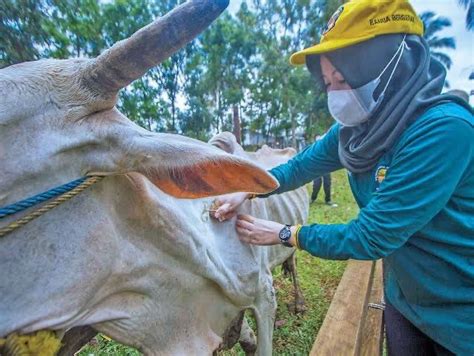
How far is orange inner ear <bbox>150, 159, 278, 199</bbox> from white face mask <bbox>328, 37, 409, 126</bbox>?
0.52m

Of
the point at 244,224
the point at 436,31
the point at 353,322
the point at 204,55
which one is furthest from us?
the point at 436,31

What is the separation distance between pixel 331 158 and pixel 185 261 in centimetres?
105

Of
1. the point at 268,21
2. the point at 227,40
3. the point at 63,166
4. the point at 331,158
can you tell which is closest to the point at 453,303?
the point at 331,158

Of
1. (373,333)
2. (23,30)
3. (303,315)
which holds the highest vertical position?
(23,30)

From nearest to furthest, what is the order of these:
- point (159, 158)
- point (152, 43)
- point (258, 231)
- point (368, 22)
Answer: point (152, 43)
point (159, 158)
point (368, 22)
point (258, 231)

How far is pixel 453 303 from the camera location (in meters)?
1.56

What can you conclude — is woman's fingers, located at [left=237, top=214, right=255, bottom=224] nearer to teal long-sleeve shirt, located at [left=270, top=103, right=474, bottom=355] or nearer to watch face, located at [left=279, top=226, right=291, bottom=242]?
watch face, located at [left=279, top=226, right=291, bottom=242]

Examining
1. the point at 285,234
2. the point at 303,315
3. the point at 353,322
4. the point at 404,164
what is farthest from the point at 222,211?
the point at 303,315

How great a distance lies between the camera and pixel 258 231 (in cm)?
179

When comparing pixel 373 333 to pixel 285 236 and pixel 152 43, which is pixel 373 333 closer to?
pixel 285 236

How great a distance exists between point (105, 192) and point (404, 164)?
107 cm

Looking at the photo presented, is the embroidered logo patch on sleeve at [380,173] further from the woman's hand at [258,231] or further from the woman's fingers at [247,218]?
the woman's fingers at [247,218]

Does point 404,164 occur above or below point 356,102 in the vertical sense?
below

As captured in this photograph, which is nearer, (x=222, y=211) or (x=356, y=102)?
(x=356, y=102)
